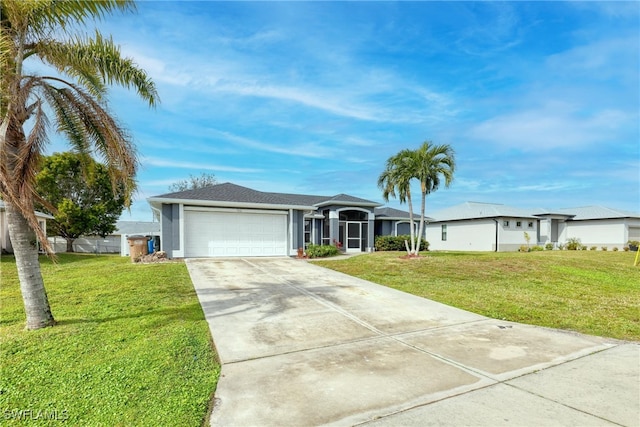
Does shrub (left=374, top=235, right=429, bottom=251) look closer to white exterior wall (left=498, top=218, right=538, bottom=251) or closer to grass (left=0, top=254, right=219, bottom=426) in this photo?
white exterior wall (left=498, top=218, right=538, bottom=251)

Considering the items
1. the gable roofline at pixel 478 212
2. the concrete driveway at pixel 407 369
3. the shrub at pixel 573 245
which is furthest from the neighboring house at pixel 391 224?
the concrete driveway at pixel 407 369

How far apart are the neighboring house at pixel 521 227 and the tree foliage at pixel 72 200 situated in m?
27.6

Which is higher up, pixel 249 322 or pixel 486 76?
pixel 486 76

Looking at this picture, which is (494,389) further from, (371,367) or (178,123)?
(178,123)

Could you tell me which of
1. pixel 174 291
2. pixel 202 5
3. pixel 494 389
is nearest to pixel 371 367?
pixel 494 389

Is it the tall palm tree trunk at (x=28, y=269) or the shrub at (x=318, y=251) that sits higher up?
the tall palm tree trunk at (x=28, y=269)

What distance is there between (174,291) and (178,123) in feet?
25.3

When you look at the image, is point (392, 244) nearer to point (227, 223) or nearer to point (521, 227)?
point (227, 223)

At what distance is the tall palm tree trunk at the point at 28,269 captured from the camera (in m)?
5.27

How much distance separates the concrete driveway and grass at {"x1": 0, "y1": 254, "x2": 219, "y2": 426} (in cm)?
38

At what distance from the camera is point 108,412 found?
9.85ft

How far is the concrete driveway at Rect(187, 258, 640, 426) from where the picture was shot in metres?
3.04

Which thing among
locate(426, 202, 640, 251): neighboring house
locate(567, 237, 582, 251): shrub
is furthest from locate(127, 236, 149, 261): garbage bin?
locate(567, 237, 582, 251): shrub

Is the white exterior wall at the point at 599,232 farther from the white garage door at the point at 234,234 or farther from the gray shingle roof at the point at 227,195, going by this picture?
the white garage door at the point at 234,234
